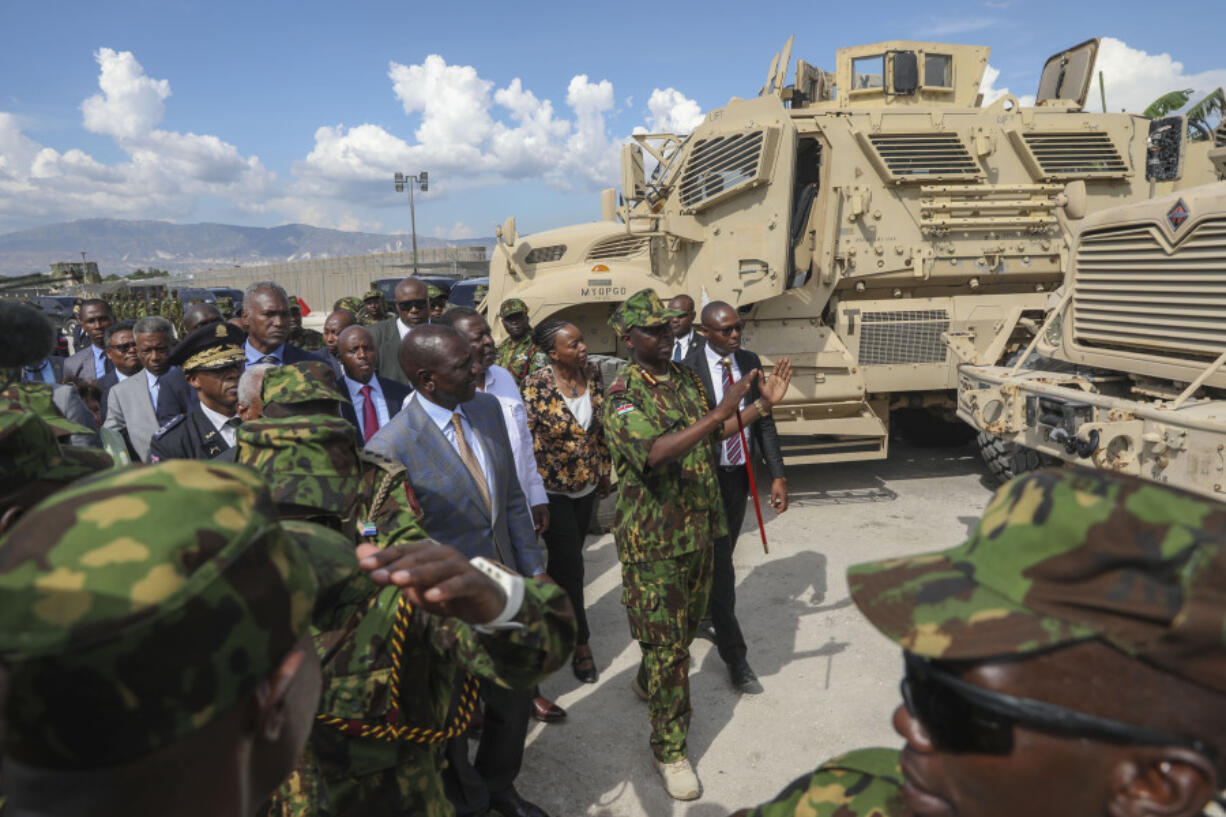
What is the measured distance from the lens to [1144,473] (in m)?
3.89

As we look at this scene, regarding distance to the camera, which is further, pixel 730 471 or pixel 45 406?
pixel 730 471

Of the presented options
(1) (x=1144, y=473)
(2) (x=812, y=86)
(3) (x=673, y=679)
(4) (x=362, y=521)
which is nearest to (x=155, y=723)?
(4) (x=362, y=521)

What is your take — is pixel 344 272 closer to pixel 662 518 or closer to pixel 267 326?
pixel 267 326

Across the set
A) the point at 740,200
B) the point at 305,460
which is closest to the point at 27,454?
the point at 305,460

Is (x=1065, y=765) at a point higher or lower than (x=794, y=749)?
higher

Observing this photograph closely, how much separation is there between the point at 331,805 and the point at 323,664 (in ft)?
1.06

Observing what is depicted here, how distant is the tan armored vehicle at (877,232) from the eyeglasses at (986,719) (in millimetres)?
5403

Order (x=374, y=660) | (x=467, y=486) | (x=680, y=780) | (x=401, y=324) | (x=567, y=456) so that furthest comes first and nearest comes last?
(x=401, y=324) < (x=567, y=456) < (x=680, y=780) < (x=467, y=486) < (x=374, y=660)

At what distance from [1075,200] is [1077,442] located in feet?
7.59

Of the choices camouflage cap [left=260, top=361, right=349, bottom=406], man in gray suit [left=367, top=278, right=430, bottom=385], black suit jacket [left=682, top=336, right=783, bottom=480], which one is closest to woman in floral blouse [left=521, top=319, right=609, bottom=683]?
black suit jacket [left=682, top=336, right=783, bottom=480]

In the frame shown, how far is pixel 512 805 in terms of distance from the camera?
2867mm

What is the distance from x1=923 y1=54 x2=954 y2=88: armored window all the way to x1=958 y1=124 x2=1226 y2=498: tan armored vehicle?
2.68 metres

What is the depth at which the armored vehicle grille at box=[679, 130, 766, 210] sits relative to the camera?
6.17 m

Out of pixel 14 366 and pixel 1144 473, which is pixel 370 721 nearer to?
pixel 14 366
